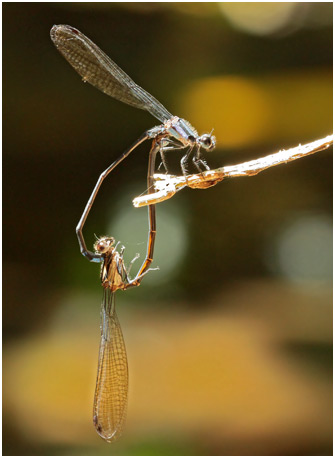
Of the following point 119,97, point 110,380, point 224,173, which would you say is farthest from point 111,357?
point 119,97

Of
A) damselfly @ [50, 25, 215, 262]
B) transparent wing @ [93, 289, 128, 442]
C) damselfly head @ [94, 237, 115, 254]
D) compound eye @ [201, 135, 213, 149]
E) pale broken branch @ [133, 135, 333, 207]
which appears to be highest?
damselfly @ [50, 25, 215, 262]

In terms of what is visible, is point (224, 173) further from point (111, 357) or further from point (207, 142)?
point (111, 357)

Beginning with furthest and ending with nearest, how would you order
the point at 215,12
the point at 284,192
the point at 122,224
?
the point at 284,192
the point at 215,12
the point at 122,224

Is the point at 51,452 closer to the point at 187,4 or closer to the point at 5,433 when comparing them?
the point at 5,433

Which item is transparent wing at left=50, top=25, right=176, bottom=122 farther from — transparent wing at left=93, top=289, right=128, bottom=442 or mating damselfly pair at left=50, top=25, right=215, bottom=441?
transparent wing at left=93, top=289, right=128, bottom=442

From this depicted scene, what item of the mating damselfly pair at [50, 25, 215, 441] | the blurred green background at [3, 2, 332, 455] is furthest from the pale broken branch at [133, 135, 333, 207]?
the blurred green background at [3, 2, 332, 455]

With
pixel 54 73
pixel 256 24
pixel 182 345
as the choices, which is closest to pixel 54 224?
pixel 54 73

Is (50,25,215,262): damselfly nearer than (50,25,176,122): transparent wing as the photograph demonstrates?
Yes

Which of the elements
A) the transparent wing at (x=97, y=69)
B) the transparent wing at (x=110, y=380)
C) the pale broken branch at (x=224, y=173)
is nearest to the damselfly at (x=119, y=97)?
the transparent wing at (x=97, y=69)

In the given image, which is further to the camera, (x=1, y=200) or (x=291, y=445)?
(x=291, y=445)
